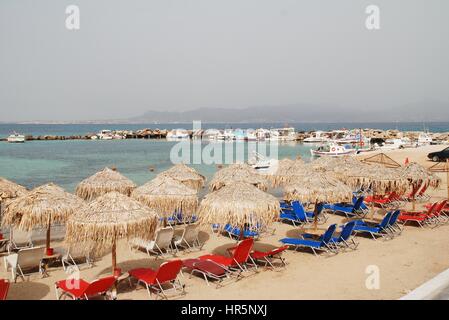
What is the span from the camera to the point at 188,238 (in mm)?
9922

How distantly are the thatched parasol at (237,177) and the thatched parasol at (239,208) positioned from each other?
437 cm

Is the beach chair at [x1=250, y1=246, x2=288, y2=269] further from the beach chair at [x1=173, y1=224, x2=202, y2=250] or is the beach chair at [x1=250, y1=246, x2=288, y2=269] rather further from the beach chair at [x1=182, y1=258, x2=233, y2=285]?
the beach chair at [x1=173, y1=224, x2=202, y2=250]

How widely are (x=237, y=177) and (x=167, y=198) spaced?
11.8 ft

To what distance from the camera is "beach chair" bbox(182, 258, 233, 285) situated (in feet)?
24.7

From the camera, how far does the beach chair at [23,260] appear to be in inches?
300

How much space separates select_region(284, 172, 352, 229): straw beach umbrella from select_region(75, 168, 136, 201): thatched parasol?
4834mm

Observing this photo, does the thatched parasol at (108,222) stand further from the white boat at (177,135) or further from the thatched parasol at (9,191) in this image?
the white boat at (177,135)

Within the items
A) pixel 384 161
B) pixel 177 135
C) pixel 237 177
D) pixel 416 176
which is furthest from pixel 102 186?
pixel 177 135

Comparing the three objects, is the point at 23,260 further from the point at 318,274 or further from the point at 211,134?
the point at 211,134

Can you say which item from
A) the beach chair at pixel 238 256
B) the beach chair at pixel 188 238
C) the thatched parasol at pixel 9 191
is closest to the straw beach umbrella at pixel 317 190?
the beach chair at pixel 238 256

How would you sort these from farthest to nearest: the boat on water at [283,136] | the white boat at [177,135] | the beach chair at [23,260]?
the white boat at [177,135]
the boat on water at [283,136]
the beach chair at [23,260]

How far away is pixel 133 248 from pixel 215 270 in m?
3.27
